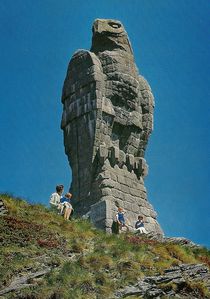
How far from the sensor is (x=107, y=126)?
34094 millimetres

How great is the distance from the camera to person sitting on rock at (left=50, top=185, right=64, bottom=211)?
2922 cm

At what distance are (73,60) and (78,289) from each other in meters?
16.4

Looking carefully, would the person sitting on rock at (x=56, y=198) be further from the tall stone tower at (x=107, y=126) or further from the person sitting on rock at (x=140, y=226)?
the person sitting on rock at (x=140, y=226)

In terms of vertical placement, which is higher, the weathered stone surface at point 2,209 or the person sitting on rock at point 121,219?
the person sitting on rock at point 121,219

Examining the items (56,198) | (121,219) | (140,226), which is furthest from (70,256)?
(140,226)

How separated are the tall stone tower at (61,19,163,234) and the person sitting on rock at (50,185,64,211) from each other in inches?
104

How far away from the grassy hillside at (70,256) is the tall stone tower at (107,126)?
4.05m

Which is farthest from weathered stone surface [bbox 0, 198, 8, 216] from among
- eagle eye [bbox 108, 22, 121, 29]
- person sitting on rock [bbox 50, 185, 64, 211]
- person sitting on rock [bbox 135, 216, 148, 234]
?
eagle eye [bbox 108, 22, 121, 29]

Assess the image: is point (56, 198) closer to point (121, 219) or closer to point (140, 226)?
point (121, 219)

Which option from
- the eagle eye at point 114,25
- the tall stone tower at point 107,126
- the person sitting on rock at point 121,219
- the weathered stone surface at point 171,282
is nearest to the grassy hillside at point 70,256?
the weathered stone surface at point 171,282

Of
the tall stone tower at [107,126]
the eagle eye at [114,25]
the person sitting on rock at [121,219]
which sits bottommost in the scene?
the person sitting on rock at [121,219]

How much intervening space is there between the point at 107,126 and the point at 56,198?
5.72 meters

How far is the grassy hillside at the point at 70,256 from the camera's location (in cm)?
2178

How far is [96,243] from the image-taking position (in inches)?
1030
